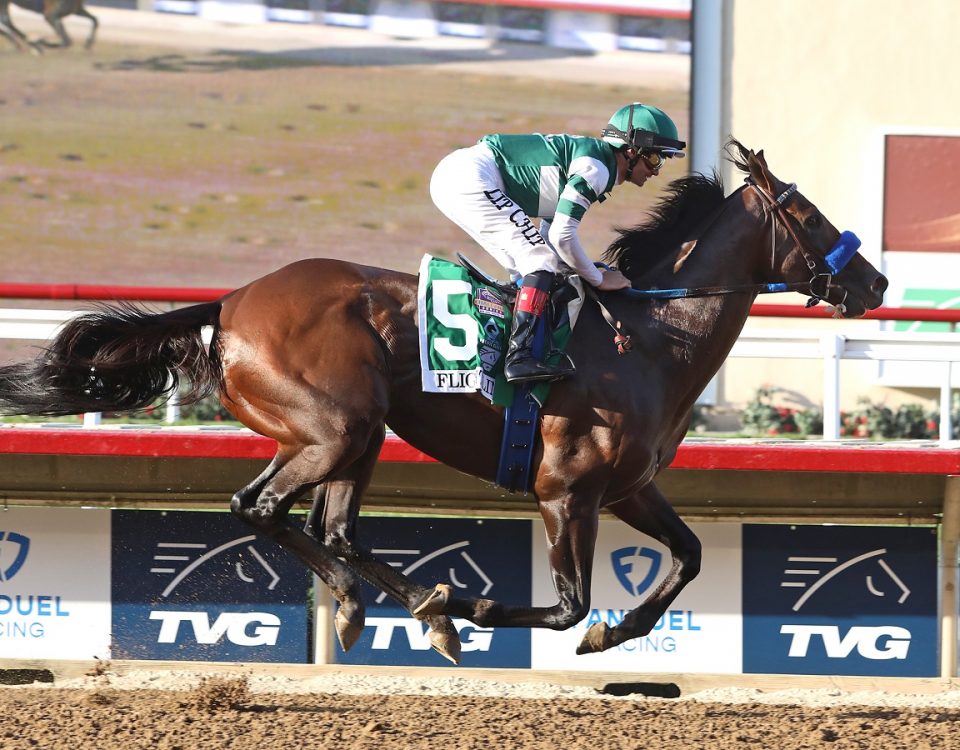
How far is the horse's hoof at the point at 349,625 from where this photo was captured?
13.3 ft

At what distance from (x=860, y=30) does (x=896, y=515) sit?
6831 mm

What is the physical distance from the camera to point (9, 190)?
11.5 meters

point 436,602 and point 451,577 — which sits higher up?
point 436,602

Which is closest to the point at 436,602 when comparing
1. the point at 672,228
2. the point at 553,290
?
the point at 553,290

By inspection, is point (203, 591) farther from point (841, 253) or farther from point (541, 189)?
point (841, 253)

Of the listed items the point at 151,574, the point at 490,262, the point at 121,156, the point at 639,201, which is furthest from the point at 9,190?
the point at 151,574

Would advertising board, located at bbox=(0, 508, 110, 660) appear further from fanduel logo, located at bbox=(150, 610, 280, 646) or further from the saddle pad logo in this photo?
the saddle pad logo

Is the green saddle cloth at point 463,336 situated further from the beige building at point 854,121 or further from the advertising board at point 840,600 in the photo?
the beige building at point 854,121

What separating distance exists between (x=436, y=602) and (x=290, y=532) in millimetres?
517

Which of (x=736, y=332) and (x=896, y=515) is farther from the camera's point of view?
(x=896, y=515)

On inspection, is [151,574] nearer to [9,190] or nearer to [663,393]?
[663,393]

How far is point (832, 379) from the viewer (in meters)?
5.14

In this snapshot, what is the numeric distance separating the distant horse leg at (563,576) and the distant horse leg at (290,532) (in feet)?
0.74

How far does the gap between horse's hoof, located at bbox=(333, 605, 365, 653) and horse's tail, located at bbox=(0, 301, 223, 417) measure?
0.87 meters
